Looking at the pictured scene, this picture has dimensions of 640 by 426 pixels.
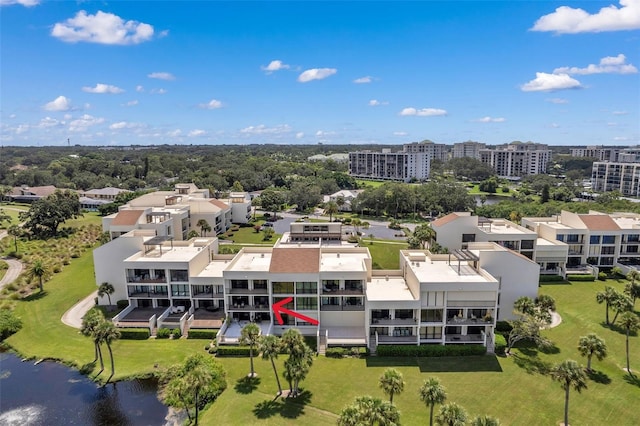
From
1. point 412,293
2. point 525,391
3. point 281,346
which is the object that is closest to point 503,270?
point 412,293

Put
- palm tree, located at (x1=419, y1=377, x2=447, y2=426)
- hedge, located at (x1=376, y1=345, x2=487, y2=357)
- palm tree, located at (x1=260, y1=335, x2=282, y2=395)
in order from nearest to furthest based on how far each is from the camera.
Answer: palm tree, located at (x1=419, y1=377, x2=447, y2=426), palm tree, located at (x1=260, y1=335, x2=282, y2=395), hedge, located at (x1=376, y1=345, x2=487, y2=357)

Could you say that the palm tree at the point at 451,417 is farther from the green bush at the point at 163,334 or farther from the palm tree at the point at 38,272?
the palm tree at the point at 38,272

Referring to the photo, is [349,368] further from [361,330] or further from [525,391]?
[525,391]

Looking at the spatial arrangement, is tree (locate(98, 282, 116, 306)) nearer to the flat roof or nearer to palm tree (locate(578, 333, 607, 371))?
the flat roof

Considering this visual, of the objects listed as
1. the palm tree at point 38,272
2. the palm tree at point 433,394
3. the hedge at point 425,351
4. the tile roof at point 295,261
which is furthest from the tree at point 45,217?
the palm tree at point 433,394

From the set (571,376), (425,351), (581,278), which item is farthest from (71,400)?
(581,278)

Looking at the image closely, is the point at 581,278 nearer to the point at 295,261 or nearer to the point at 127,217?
the point at 295,261

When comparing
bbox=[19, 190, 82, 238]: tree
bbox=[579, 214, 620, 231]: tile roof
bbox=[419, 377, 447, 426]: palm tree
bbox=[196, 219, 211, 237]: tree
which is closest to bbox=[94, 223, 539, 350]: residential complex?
bbox=[419, 377, 447, 426]: palm tree
